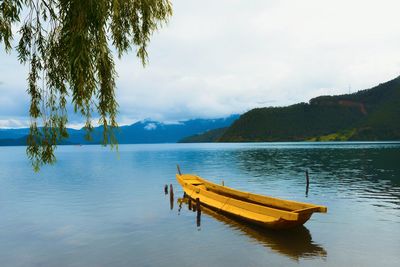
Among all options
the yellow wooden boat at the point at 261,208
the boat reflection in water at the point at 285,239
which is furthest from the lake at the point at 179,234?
the yellow wooden boat at the point at 261,208

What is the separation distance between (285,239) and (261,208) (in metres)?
3.12

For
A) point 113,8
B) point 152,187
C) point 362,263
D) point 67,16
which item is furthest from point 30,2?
point 152,187

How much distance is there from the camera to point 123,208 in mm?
40656

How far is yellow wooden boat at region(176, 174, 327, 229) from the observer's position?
82.7 ft

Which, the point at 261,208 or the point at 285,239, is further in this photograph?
the point at 261,208

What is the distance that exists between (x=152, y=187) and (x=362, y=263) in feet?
136

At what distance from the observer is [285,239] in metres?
25.8

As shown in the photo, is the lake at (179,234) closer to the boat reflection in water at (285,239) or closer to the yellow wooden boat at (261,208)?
the boat reflection in water at (285,239)

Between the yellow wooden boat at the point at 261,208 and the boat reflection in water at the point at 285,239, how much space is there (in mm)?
847

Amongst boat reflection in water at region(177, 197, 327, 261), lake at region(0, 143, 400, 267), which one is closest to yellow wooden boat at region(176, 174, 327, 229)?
boat reflection in water at region(177, 197, 327, 261)

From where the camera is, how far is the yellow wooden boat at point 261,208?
25203 millimetres

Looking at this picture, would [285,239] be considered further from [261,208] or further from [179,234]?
[179,234]

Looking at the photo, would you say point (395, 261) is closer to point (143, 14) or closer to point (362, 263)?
point (362, 263)

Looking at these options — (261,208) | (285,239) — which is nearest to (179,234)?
(261,208)
